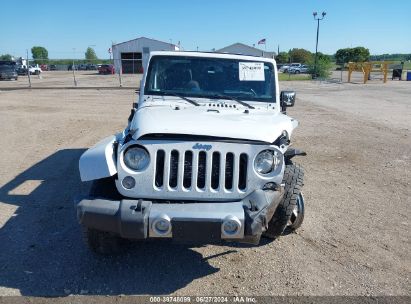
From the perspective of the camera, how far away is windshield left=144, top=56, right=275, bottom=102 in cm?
490

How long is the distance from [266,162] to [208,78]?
188cm

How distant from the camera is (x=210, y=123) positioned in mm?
3635

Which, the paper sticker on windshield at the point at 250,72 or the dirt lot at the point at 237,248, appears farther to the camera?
the paper sticker on windshield at the point at 250,72

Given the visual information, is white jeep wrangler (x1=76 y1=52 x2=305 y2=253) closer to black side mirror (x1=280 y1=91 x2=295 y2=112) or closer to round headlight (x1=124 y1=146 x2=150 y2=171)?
round headlight (x1=124 y1=146 x2=150 y2=171)

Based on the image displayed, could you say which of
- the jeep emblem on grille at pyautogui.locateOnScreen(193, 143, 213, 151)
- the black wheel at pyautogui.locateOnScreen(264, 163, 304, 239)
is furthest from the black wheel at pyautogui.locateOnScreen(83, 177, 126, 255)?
the black wheel at pyautogui.locateOnScreen(264, 163, 304, 239)

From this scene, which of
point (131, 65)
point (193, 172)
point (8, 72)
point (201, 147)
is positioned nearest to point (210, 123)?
point (201, 147)

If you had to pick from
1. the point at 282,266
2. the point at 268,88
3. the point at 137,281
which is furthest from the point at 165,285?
the point at 268,88

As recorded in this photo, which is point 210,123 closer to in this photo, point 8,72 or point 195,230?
point 195,230

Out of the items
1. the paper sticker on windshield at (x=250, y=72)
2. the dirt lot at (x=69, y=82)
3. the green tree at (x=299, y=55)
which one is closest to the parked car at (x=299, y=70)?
the green tree at (x=299, y=55)

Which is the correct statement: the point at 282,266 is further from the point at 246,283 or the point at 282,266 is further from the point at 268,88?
the point at 268,88

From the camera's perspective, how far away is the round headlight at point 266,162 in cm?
344

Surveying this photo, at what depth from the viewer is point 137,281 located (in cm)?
352

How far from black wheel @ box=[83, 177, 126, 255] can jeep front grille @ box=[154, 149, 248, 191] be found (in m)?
0.42

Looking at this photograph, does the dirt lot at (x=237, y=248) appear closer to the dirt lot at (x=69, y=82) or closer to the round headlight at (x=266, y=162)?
the round headlight at (x=266, y=162)
